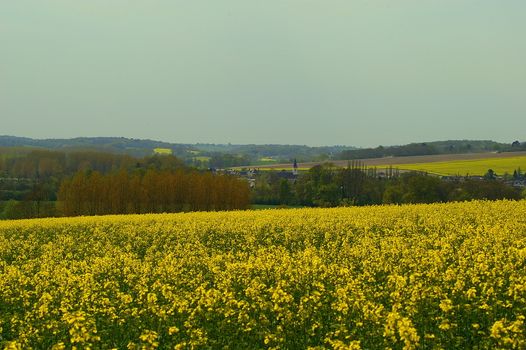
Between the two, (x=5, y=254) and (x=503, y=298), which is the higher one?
(x=503, y=298)

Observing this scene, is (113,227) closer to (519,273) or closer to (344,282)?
(344,282)

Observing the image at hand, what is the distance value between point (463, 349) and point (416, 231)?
1486cm

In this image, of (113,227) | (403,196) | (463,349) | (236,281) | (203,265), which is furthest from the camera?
(403,196)

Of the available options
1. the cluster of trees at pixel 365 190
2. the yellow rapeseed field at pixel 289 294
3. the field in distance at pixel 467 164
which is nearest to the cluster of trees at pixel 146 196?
the cluster of trees at pixel 365 190

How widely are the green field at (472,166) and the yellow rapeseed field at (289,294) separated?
7175 centimetres

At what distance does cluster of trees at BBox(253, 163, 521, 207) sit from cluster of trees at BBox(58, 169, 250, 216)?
12.8 metres

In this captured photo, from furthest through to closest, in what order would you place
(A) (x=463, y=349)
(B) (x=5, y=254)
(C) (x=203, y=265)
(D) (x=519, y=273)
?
(B) (x=5, y=254)
(C) (x=203, y=265)
(D) (x=519, y=273)
(A) (x=463, y=349)

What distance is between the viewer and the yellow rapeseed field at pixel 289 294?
30.8 ft

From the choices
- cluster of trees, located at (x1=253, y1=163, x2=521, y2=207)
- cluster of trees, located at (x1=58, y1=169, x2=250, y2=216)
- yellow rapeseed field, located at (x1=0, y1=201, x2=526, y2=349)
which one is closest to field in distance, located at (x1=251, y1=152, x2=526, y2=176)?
cluster of trees, located at (x1=253, y1=163, x2=521, y2=207)

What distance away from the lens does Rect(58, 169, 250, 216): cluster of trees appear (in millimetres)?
64750

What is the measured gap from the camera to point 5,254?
2559 cm

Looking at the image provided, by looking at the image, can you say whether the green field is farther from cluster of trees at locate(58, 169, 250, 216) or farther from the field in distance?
cluster of trees at locate(58, 169, 250, 216)

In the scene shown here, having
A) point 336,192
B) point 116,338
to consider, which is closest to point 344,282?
point 116,338

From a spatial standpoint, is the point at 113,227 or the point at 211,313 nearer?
the point at 211,313
